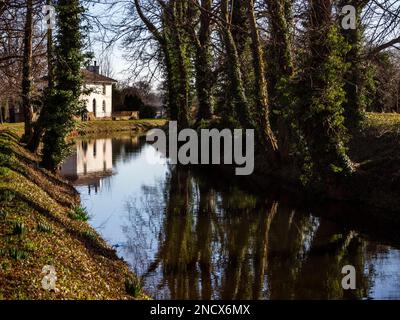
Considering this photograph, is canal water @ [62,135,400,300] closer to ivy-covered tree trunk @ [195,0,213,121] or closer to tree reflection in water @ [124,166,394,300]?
tree reflection in water @ [124,166,394,300]

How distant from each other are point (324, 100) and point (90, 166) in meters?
16.0

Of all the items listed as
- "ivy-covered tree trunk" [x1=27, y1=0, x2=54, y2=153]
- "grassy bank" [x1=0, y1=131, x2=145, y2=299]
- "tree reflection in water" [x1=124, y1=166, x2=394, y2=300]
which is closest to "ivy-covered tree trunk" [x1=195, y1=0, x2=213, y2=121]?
"ivy-covered tree trunk" [x1=27, y1=0, x2=54, y2=153]

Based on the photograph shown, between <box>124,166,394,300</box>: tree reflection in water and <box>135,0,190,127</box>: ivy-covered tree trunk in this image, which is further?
<box>135,0,190,127</box>: ivy-covered tree trunk

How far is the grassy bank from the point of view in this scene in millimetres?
6888

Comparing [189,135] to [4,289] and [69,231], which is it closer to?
[69,231]

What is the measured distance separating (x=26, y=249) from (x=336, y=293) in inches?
218

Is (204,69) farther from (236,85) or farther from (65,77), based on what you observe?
(65,77)

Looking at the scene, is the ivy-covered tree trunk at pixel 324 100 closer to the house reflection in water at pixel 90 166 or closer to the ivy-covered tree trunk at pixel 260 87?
the ivy-covered tree trunk at pixel 260 87

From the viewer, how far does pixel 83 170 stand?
91.7 feet

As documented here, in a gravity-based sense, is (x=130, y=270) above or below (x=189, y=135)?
below

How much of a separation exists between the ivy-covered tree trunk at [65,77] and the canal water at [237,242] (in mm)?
2851

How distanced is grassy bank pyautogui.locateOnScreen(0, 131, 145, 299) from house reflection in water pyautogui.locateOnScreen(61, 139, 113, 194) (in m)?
8.78

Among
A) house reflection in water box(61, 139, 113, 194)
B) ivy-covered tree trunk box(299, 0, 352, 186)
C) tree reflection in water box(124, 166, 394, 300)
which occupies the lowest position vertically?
tree reflection in water box(124, 166, 394, 300)
